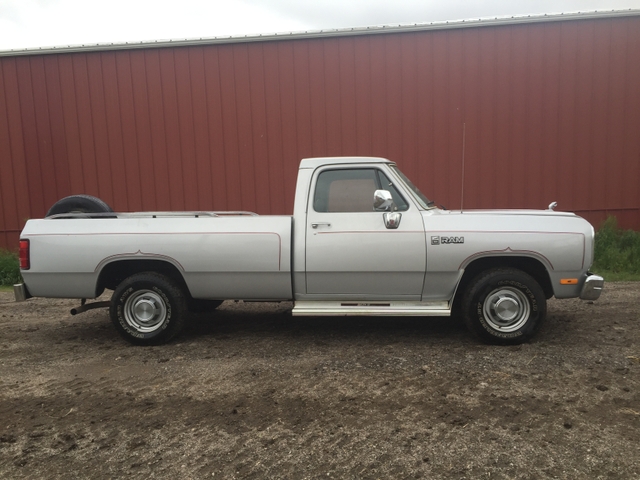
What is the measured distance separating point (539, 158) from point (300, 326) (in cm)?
588

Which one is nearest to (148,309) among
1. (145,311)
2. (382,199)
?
(145,311)

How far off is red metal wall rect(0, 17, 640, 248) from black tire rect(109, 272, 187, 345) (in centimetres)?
461

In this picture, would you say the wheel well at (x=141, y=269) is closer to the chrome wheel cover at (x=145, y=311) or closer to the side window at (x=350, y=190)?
the chrome wheel cover at (x=145, y=311)

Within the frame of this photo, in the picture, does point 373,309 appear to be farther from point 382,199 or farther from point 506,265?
point 506,265

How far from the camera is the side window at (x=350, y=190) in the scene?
492cm

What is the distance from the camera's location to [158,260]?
16.6 ft

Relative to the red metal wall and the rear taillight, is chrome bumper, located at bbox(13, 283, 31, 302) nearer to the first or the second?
the rear taillight

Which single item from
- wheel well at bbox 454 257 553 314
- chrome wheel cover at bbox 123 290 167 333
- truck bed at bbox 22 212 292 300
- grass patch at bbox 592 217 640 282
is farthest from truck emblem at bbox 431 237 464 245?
grass patch at bbox 592 217 640 282

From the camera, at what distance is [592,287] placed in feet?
14.9

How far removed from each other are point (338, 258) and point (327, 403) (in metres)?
1.58

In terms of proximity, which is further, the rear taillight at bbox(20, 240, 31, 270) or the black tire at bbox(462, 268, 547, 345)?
the rear taillight at bbox(20, 240, 31, 270)

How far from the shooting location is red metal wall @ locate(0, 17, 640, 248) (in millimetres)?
8875

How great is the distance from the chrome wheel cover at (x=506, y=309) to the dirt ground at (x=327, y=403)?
242mm

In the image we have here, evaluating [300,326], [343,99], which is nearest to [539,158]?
[343,99]
